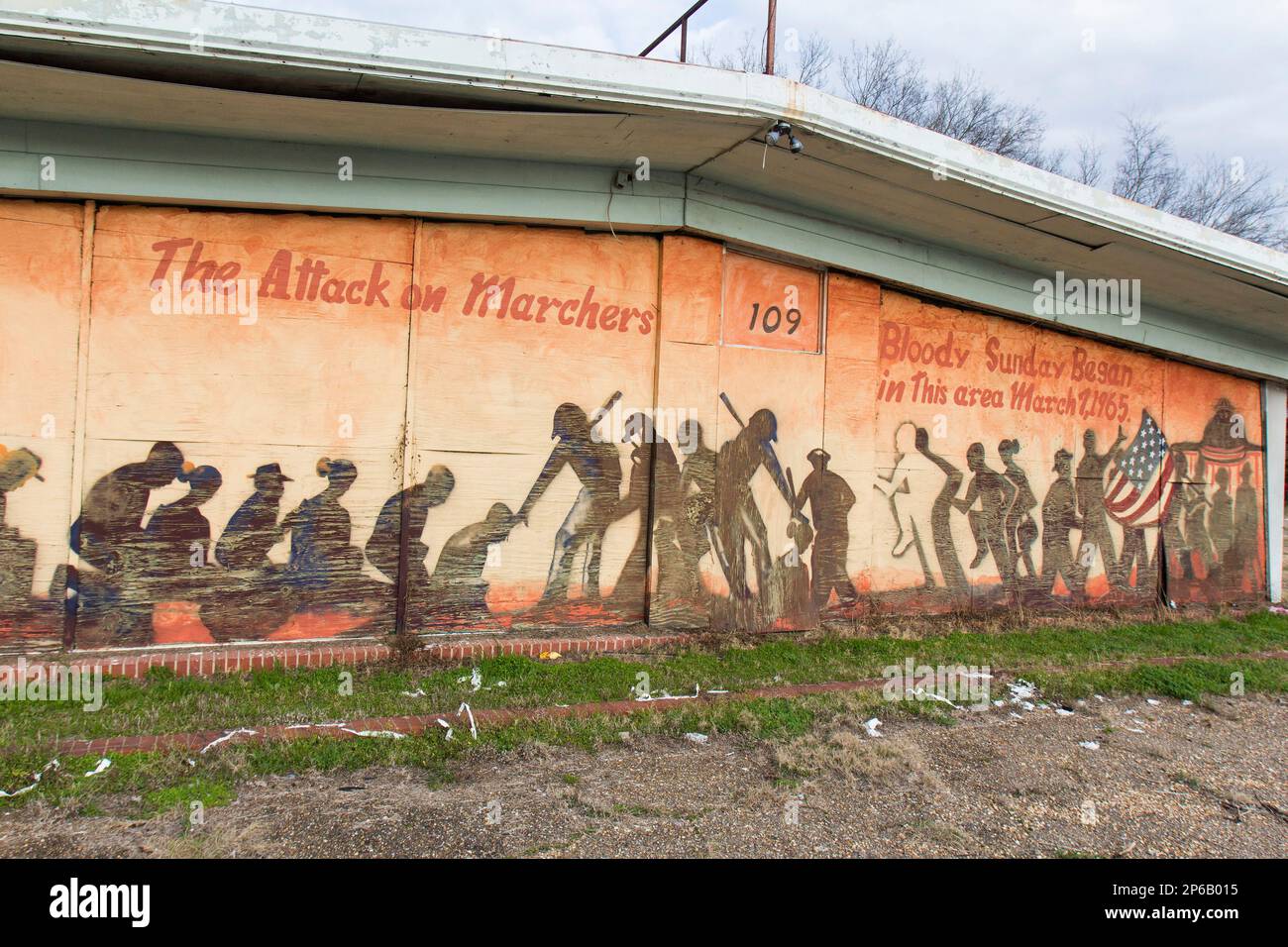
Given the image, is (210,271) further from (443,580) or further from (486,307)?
(443,580)

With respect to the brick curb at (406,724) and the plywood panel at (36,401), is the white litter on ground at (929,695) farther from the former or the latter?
the plywood panel at (36,401)

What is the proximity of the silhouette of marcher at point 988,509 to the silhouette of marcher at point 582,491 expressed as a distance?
13.1 feet

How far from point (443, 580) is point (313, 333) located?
7.06ft

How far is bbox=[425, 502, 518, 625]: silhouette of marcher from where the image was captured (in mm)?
6750

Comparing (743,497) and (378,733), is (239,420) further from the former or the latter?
(743,497)

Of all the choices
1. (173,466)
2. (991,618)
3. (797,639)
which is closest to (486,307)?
(173,466)

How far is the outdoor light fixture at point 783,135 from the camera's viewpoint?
19.8 feet

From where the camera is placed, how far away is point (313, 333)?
21.2ft

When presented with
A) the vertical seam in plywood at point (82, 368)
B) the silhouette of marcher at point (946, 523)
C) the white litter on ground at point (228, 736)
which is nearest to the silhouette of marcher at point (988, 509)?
the silhouette of marcher at point (946, 523)

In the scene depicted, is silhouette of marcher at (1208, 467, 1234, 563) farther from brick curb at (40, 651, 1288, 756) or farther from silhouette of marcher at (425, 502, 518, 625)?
silhouette of marcher at (425, 502, 518, 625)

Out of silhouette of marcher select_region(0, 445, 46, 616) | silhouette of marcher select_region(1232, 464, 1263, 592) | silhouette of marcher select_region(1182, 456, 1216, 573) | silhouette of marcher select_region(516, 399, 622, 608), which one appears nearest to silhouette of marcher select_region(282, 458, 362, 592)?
silhouette of marcher select_region(516, 399, 622, 608)

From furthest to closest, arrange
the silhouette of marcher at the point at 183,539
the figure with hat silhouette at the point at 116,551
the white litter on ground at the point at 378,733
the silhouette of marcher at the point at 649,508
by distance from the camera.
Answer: the silhouette of marcher at the point at 649,508 < the silhouette of marcher at the point at 183,539 < the figure with hat silhouette at the point at 116,551 < the white litter on ground at the point at 378,733

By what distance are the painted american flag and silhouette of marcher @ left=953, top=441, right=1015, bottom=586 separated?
168cm

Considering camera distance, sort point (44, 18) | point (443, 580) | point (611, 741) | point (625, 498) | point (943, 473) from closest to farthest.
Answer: point (44, 18), point (611, 741), point (443, 580), point (625, 498), point (943, 473)
